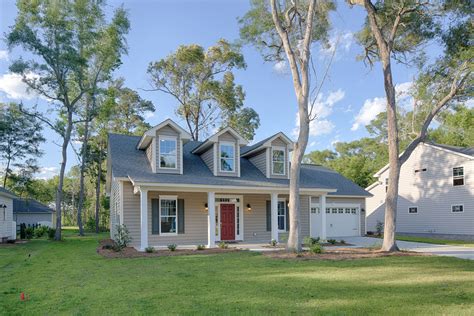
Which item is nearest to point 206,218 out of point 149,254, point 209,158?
point 209,158

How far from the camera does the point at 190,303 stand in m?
5.70

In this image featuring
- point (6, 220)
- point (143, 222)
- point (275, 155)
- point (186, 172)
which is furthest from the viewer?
point (6, 220)

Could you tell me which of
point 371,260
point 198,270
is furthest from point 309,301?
point 371,260

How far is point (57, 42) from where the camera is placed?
20.8 metres

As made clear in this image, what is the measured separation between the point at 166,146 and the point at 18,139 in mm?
20212

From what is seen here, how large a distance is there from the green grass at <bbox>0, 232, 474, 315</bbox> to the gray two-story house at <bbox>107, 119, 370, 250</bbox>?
4.29 meters

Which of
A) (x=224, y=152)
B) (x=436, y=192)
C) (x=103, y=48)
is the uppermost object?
(x=103, y=48)

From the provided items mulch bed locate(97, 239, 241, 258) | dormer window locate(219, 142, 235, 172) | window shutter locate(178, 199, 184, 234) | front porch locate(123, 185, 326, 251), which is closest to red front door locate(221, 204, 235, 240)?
front porch locate(123, 185, 326, 251)

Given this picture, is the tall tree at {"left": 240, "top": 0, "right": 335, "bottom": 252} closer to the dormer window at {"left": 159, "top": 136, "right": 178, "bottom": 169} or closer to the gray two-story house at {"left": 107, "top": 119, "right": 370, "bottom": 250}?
the gray two-story house at {"left": 107, "top": 119, "right": 370, "bottom": 250}

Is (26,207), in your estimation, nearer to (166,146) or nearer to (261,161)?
(166,146)

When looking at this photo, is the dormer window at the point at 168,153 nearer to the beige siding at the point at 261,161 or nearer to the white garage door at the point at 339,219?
the beige siding at the point at 261,161

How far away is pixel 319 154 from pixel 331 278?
48672 mm

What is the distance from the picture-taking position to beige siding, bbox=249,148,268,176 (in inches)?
715

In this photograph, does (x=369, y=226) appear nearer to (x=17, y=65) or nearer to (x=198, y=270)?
(x=198, y=270)
